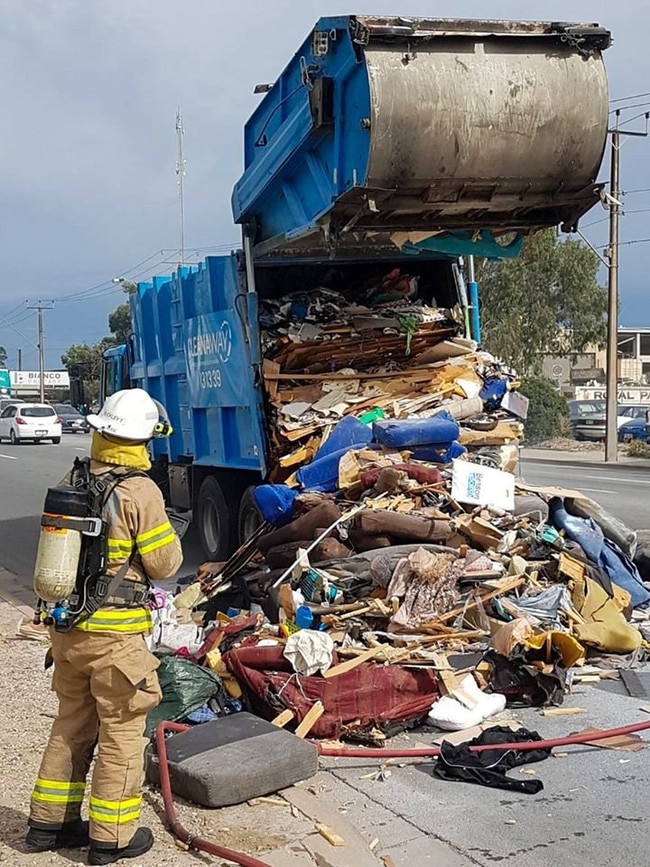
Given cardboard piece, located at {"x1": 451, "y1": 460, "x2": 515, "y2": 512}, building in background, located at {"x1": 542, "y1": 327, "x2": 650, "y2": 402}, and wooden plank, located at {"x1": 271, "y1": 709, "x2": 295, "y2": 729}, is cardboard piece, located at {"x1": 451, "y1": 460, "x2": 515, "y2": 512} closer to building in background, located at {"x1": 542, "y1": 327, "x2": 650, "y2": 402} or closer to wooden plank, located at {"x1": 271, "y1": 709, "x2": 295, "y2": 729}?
wooden plank, located at {"x1": 271, "y1": 709, "x2": 295, "y2": 729}

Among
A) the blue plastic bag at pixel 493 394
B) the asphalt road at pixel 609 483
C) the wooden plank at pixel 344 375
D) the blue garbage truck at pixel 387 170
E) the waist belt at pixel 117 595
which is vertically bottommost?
the asphalt road at pixel 609 483

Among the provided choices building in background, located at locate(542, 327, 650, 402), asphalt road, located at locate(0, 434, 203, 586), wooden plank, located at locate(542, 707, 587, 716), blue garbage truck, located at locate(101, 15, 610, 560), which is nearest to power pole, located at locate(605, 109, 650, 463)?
asphalt road, located at locate(0, 434, 203, 586)

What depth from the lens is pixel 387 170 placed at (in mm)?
6930

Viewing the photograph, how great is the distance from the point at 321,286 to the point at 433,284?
3.60 ft

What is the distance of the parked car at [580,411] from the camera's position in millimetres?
35562

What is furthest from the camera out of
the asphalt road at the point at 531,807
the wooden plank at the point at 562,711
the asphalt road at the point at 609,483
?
the asphalt road at the point at 609,483

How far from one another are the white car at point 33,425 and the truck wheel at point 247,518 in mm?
25996

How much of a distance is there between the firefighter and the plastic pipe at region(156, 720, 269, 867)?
0.15 meters

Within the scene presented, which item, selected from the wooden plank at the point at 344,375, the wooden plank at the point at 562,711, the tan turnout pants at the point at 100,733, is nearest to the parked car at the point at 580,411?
the wooden plank at the point at 344,375

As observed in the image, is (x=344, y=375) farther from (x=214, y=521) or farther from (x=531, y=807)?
(x=531, y=807)

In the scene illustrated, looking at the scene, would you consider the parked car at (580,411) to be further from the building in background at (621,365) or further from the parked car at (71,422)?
the parked car at (71,422)

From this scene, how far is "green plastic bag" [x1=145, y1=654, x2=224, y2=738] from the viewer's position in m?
5.48

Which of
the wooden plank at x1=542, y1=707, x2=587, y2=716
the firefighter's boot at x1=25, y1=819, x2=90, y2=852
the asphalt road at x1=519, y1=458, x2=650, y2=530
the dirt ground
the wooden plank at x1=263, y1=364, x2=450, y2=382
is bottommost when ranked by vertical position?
the asphalt road at x1=519, y1=458, x2=650, y2=530

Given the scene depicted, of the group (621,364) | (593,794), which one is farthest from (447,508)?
(621,364)
